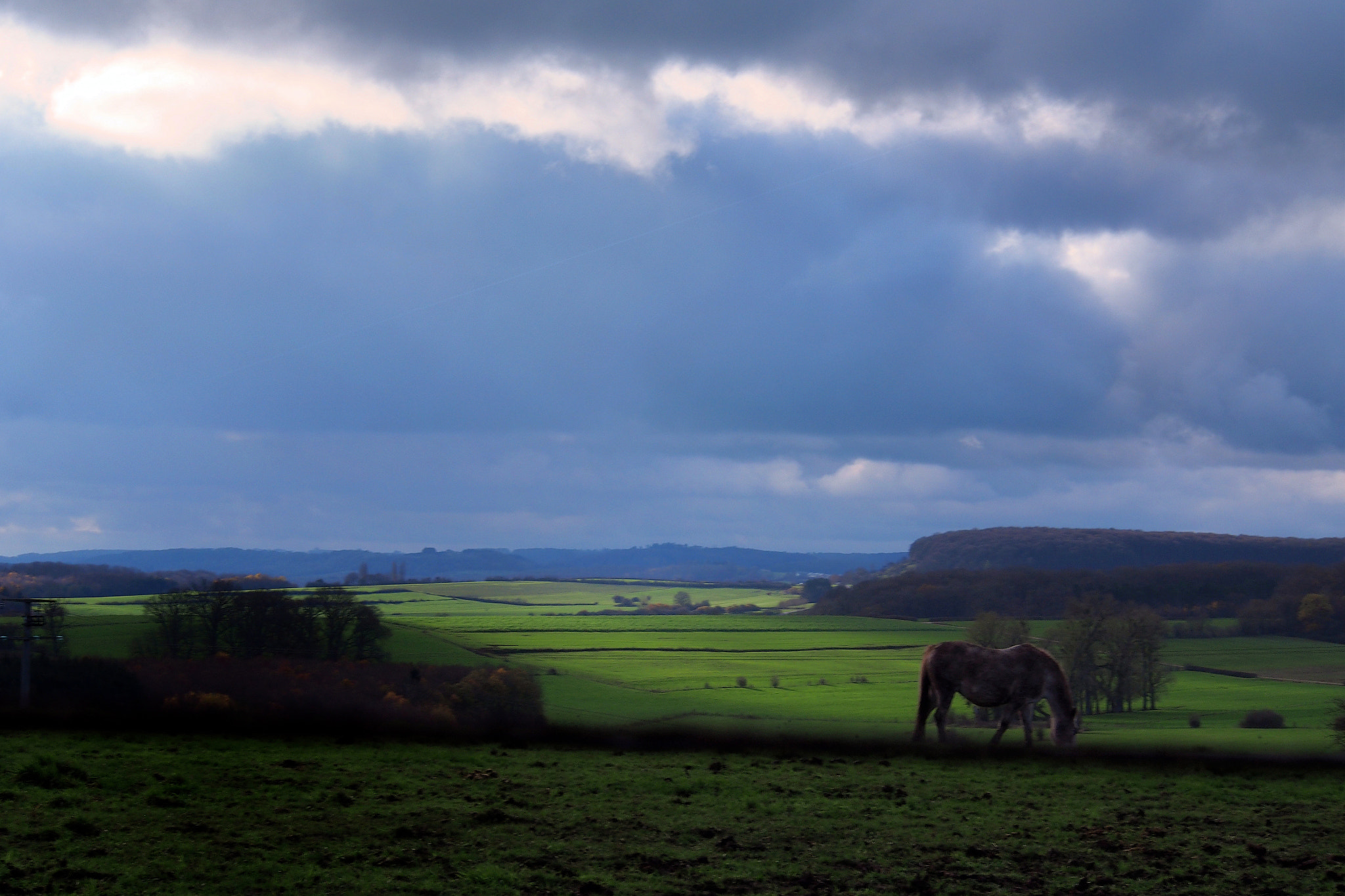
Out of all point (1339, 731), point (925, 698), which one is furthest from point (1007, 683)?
Answer: point (1339, 731)

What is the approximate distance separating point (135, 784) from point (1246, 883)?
17474 mm

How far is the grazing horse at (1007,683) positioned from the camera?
25.5m

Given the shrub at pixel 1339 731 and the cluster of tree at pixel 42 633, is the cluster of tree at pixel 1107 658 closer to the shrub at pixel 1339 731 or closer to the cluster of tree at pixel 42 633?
the shrub at pixel 1339 731

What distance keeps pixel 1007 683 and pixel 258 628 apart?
126ft

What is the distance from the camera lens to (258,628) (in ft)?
160

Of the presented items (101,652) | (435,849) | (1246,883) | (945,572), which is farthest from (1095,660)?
(945,572)

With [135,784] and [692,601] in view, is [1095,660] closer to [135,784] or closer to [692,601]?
[135,784]

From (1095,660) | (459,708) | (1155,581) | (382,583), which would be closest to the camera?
(459,708)

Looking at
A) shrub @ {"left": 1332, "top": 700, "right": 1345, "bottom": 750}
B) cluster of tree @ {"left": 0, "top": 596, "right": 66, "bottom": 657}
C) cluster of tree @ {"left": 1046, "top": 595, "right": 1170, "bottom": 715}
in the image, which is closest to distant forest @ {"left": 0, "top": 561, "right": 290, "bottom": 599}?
cluster of tree @ {"left": 0, "top": 596, "right": 66, "bottom": 657}

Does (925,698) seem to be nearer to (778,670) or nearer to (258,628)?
(258,628)

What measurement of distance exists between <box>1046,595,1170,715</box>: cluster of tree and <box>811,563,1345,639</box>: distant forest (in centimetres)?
3258

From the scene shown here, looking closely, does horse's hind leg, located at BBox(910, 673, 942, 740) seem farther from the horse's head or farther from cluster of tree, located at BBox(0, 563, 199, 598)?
cluster of tree, located at BBox(0, 563, 199, 598)

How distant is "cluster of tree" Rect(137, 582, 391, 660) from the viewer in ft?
156

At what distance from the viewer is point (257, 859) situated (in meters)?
12.9
